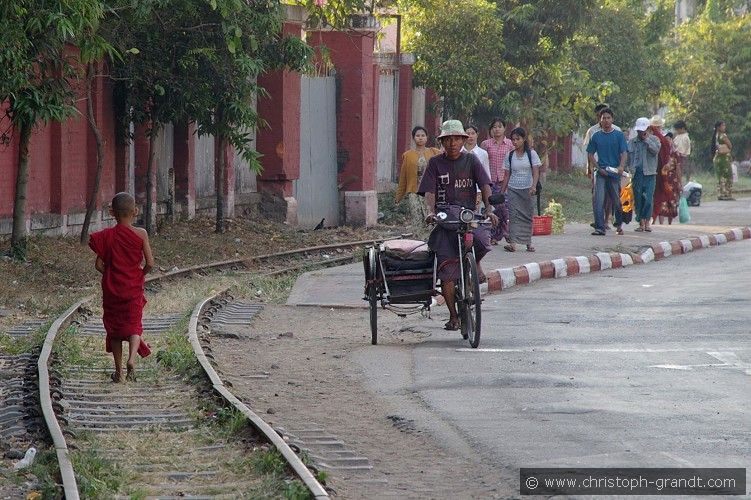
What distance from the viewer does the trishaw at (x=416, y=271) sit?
11516mm

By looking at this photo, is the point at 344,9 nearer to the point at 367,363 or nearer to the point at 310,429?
the point at 367,363

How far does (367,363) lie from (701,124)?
1621 inches

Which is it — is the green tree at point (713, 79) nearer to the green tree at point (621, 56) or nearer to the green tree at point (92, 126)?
the green tree at point (621, 56)

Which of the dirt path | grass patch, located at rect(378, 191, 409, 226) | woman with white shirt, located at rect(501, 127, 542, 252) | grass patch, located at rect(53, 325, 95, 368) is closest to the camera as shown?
the dirt path

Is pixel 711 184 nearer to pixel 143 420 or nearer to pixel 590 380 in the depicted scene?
pixel 590 380

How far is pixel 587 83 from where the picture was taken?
114 ft

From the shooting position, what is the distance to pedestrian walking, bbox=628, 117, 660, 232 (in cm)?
2186

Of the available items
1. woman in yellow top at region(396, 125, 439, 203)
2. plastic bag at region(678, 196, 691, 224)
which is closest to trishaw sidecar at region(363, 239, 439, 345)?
woman in yellow top at region(396, 125, 439, 203)

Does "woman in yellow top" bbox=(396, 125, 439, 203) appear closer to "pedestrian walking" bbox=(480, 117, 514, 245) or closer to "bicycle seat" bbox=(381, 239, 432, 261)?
"pedestrian walking" bbox=(480, 117, 514, 245)

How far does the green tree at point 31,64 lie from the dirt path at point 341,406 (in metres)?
3.32

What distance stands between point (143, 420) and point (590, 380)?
294 cm

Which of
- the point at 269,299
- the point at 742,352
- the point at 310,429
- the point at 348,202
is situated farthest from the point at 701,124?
the point at 310,429

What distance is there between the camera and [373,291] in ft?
38.1

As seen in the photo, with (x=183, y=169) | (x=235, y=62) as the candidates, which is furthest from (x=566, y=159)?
(x=235, y=62)
